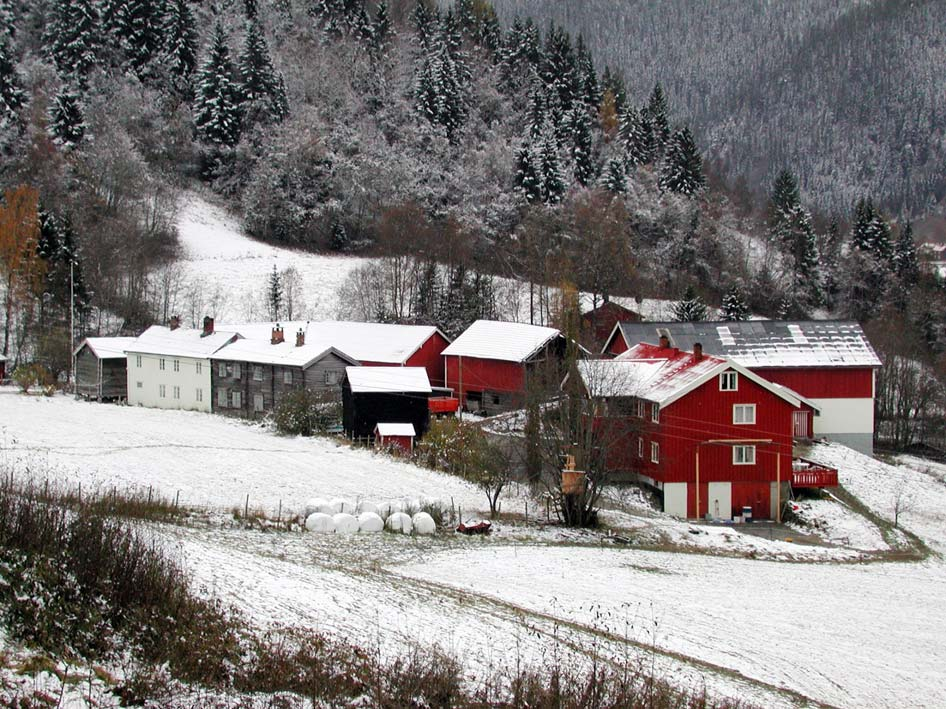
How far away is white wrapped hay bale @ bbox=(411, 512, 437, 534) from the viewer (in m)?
21.9

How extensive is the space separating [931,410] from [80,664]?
182ft

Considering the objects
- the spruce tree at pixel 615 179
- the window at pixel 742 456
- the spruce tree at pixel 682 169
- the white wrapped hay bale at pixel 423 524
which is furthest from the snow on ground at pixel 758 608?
the spruce tree at pixel 682 169

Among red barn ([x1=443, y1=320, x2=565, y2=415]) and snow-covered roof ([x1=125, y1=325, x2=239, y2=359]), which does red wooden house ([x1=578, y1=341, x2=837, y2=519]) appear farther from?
snow-covered roof ([x1=125, y1=325, x2=239, y2=359])

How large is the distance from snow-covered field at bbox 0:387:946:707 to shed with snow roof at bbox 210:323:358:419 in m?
9.12

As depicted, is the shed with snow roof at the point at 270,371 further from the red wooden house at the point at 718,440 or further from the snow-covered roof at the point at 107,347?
the red wooden house at the point at 718,440

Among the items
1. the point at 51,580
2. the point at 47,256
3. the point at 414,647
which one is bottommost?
the point at 414,647

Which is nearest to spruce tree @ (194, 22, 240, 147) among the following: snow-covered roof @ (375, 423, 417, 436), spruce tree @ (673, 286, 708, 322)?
spruce tree @ (673, 286, 708, 322)

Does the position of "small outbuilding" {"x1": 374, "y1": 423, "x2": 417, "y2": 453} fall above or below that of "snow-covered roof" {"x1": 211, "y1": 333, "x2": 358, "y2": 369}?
below

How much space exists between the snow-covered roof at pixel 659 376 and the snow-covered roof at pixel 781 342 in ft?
23.8

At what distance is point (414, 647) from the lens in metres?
11.0

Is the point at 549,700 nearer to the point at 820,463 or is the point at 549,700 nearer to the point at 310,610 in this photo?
the point at 310,610

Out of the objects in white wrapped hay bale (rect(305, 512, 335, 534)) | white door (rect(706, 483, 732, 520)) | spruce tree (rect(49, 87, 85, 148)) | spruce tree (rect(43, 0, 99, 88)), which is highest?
spruce tree (rect(43, 0, 99, 88))

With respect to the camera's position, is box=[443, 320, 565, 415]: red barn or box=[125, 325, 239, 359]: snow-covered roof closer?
box=[443, 320, 565, 415]: red barn

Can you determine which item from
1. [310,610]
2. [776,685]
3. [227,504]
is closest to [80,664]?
[310,610]
